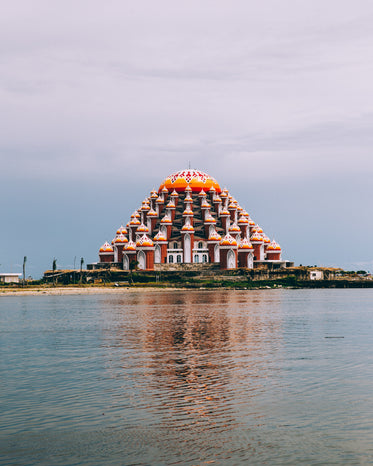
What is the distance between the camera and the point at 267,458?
12.6 m

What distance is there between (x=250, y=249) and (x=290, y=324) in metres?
72.0

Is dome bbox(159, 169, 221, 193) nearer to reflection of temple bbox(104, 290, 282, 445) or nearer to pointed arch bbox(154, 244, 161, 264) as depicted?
pointed arch bbox(154, 244, 161, 264)

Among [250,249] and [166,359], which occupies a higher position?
[250,249]

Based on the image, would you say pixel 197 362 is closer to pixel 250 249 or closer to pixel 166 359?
pixel 166 359

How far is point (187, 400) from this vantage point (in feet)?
58.6

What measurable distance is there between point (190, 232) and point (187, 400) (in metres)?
98.6

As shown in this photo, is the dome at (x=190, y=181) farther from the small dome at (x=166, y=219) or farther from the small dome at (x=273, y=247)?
the small dome at (x=273, y=247)

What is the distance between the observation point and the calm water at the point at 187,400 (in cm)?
1313

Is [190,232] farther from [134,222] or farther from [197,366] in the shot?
[197,366]

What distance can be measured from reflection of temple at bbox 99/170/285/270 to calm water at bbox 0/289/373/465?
3063 inches

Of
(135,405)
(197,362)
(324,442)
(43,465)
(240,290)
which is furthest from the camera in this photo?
(240,290)

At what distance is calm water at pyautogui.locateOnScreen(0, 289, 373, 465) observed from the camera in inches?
517

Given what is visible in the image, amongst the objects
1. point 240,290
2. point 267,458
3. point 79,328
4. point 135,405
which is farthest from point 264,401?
point 240,290

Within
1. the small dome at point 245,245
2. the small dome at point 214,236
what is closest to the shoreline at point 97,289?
the small dome at point 245,245
